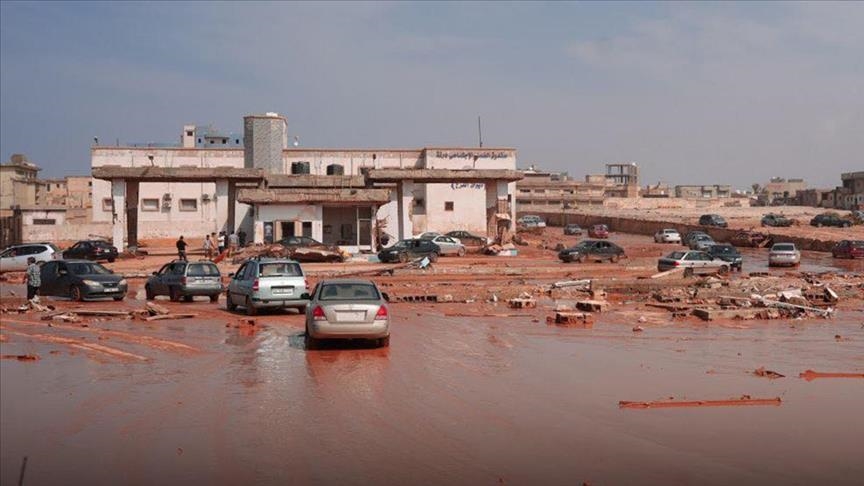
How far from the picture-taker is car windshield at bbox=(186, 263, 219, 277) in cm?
3000

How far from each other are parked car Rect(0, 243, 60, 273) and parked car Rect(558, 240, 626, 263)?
27.0m

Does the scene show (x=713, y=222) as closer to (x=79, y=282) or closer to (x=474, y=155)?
(x=474, y=155)

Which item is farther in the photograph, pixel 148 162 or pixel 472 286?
pixel 148 162

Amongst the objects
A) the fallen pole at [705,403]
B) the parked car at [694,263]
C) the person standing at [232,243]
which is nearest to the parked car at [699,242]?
the parked car at [694,263]

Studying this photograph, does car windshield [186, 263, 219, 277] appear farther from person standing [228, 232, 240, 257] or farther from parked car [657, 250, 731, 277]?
parked car [657, 250, 731, 277]

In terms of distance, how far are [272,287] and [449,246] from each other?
31.4m

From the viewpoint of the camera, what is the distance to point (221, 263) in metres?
46.4

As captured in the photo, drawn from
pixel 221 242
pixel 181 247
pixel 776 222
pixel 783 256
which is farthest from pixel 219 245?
pixel 776 222

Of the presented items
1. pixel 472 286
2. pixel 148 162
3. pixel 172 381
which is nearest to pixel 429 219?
pixel 148 162

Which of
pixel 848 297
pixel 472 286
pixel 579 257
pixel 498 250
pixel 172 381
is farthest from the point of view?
pixel 498 250

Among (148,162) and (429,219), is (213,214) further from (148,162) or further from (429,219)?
(429,219)

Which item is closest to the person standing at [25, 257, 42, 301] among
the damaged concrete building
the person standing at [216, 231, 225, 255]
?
the person standing at [216, 231, 225, 255]

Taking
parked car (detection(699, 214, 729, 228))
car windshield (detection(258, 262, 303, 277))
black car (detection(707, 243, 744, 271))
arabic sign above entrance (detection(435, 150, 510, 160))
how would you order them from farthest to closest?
parked car (detection(699, 214, 729, 228)), arabic sign above entrance (detection(435, 150, 510, 160)), black car (detection(707, 243, 744, 271)), car windshield (detection(258, 262, 303, 277))

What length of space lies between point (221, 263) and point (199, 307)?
62.1 feet
